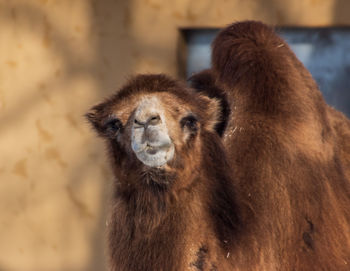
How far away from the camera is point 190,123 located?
248 cm

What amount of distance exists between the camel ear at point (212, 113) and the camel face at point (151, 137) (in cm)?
30

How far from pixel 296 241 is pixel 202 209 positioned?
36 centimetres

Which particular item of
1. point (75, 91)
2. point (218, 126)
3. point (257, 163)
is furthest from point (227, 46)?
point (75, 91)

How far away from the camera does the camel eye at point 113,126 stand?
2.46m

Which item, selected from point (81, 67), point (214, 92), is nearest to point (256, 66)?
point (214, 92)

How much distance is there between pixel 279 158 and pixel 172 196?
417 millimetres

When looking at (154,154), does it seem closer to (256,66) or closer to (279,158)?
(279,158)

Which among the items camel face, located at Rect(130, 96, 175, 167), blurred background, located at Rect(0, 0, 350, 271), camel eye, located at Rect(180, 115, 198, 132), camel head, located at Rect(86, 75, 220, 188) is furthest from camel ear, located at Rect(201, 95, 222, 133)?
blurred background, located at Rect(0, 0, 350, 271)

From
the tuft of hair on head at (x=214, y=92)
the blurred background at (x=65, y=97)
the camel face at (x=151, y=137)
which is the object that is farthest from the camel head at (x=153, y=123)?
the blurred background at (x=65, y=97)

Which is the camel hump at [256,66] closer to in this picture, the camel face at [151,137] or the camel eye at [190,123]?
the camel eye at [190,123]

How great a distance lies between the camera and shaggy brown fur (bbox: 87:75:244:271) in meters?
2.41

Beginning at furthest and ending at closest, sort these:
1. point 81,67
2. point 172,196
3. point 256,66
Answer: point 81,67 < point 256,66 < point 172,196

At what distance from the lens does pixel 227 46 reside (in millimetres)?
2943

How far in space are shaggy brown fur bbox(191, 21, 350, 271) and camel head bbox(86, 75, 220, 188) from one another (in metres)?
0.18
